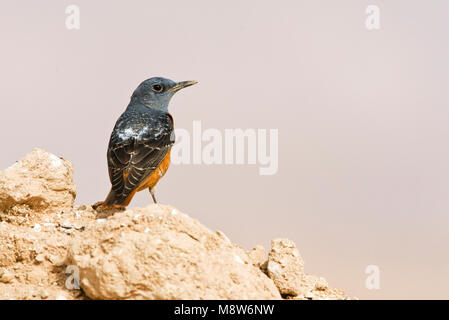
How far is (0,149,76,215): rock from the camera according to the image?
805 centimetres

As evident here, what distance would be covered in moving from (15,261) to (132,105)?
13.3 feet

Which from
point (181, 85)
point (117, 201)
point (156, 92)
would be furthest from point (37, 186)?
point (181, 85)

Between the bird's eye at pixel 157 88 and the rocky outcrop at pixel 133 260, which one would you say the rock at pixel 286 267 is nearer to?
the rocky outcrop at pixel 133 260

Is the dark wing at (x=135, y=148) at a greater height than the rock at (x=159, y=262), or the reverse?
the dark wing at (x=135, y=148)

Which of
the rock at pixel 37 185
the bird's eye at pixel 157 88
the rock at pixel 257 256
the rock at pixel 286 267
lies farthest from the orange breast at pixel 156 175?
the rock at pixel 286 267

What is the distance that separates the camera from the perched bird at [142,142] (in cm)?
873

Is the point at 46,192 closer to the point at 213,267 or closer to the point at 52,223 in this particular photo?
the point at 52,223

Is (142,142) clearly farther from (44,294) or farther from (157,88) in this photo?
(44,294)

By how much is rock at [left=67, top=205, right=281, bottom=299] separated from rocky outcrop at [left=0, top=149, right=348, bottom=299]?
0.03 ft

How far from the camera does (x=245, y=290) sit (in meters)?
5.88

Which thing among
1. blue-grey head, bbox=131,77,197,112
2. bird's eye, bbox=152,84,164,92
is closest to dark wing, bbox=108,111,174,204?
blue-grey head, bbox=131,77,197,112

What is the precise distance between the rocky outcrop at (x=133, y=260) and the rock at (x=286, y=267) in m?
0.01
